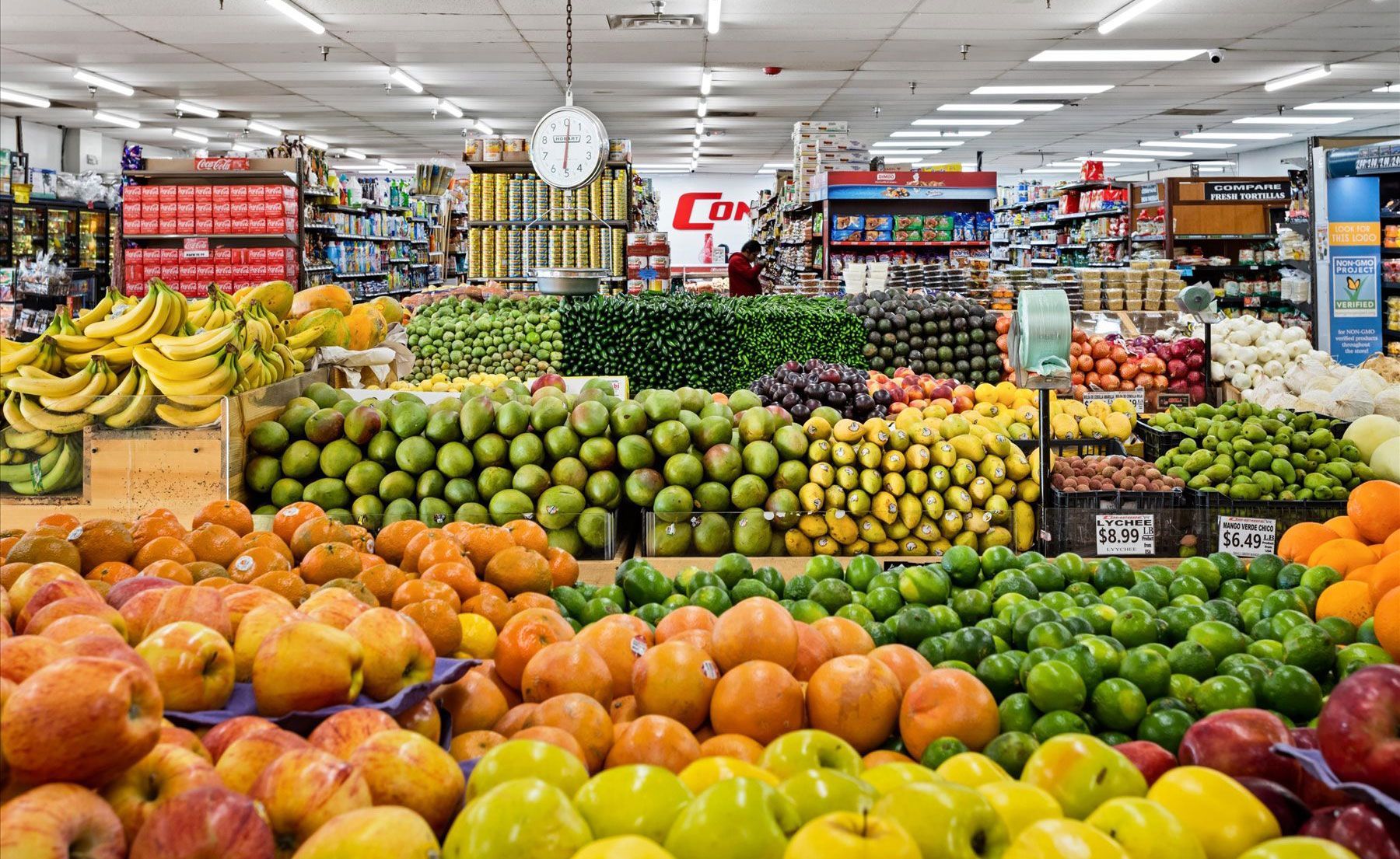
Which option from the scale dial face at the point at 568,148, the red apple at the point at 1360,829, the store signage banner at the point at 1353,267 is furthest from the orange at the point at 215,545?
the store signage banner at the point at 1353,267

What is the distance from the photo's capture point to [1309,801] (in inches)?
49.4

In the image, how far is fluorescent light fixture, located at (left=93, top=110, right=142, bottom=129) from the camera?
1589cm

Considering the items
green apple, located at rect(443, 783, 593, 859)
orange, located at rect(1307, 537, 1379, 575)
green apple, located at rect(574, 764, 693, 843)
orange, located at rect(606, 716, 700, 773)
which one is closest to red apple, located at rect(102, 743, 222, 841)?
green apple, located at rect(443, 783, 593, 859)

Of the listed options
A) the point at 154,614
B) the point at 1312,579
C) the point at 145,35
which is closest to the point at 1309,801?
the point at 1312,579

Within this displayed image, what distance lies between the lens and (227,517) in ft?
7.43

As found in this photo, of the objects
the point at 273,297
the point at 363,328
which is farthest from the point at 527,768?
the point at 363,328

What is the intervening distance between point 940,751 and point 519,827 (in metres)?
0.66

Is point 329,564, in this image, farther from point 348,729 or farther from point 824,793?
point 824,793

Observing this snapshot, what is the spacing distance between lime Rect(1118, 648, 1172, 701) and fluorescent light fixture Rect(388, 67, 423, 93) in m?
12.5

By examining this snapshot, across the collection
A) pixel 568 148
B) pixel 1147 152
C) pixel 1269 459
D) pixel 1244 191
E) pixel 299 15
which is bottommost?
pixel 1269 459

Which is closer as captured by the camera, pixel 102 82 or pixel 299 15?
pixel 299 15

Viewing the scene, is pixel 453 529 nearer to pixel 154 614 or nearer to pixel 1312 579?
pixel 154 614

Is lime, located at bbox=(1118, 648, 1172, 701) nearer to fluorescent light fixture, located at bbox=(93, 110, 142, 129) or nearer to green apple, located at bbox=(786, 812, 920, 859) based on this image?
green apple, located at bbox=(786, 812, 920, 859)

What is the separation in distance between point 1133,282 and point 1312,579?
7.16 metres
